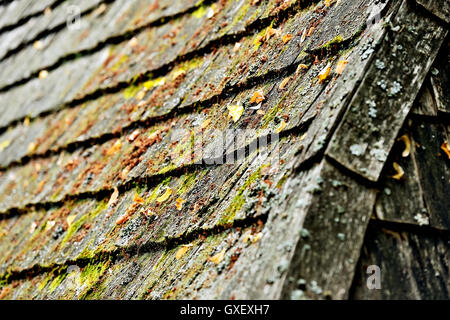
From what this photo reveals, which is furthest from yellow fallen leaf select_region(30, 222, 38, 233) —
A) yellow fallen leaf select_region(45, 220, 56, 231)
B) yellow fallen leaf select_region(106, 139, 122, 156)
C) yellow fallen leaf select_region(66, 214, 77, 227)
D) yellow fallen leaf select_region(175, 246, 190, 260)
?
yellow fallen leaf select_region(175, 246, 190, 260)

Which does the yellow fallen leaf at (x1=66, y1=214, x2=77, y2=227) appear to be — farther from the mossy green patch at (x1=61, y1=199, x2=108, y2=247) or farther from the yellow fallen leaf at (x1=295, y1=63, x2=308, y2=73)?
the yellow fallen leaf at (x1=295, y1=63, x2=308, y2=73)

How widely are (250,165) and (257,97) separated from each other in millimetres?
328

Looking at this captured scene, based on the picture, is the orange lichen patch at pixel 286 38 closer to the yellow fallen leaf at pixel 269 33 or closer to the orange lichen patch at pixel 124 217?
the yellow fallen leaf at pixel 269 33

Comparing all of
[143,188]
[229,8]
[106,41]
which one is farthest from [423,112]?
[106,41]

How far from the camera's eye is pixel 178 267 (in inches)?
54.7

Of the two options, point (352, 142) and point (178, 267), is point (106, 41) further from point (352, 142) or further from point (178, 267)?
point (352, 142)

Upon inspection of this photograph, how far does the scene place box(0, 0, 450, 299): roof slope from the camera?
108 cm

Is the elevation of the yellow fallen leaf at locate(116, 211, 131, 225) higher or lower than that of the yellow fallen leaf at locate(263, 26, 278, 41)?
lower

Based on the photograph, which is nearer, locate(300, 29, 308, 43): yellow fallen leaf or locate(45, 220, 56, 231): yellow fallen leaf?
locate(300, 29, 308, 43): yellow fallen leaf

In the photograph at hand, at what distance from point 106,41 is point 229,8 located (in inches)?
47.0

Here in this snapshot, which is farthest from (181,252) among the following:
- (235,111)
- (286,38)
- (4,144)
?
(4,144)

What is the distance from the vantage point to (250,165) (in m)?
1.44

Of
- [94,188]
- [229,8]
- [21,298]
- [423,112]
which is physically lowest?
[21,298]

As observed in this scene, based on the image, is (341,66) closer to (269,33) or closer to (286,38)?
(286,38)
